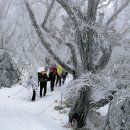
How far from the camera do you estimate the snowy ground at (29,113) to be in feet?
43.5

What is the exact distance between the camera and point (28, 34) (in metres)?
30.2

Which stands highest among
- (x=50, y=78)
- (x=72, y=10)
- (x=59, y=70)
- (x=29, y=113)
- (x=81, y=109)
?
(x=72, y=10)

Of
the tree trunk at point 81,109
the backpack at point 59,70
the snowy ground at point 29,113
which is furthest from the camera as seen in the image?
the backpack at point 59,70

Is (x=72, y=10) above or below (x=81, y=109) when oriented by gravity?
above

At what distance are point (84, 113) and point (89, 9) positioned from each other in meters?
4.18

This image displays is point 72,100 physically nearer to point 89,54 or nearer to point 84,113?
point 84,113

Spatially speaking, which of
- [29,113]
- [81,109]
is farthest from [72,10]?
[29,113]

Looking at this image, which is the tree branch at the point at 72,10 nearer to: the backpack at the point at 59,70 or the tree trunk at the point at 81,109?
the tree trunk at the point at 81,109

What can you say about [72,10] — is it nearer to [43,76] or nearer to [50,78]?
[43,76]

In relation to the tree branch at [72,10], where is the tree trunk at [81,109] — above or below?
below

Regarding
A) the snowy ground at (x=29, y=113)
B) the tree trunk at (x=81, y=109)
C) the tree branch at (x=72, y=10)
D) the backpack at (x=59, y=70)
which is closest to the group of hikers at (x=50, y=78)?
the backpack at (x=59, y=70)

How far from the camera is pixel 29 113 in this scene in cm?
1510

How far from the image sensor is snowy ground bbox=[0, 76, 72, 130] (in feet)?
43.5

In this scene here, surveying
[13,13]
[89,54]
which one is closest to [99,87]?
[89,54]
